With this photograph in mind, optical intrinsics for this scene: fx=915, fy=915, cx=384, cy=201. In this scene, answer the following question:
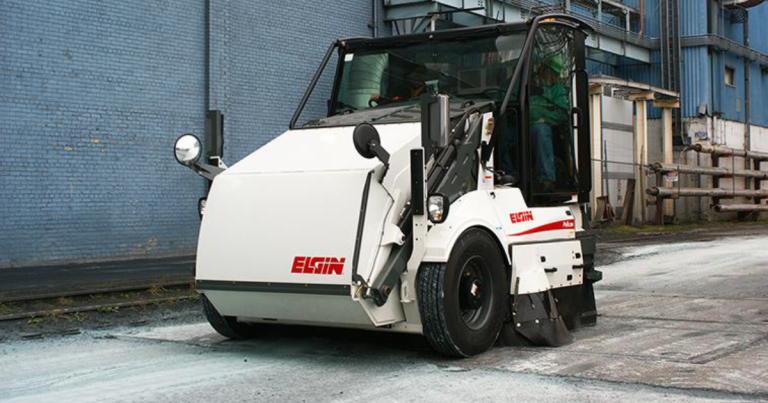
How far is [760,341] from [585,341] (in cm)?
142

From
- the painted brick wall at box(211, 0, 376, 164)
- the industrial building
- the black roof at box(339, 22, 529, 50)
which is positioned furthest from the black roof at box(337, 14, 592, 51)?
the painted brick wall at box(211, 0, 376, 164)

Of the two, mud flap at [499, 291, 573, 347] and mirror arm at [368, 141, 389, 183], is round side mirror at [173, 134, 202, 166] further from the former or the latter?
mud flap at [499, 291, 573, 347]

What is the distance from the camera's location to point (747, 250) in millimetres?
17641

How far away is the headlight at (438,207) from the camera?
6531 mm

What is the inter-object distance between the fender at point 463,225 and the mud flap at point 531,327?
410 mm

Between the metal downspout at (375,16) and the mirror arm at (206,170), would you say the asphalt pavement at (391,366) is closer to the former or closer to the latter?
the mirror arm at (206,170)

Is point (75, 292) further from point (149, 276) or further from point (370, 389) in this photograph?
point (370, 389)

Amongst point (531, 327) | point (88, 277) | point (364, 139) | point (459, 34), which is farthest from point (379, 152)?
point (88, 277)

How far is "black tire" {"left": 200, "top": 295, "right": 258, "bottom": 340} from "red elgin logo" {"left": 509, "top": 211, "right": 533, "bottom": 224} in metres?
2.37

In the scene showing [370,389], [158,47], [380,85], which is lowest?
[370,389]

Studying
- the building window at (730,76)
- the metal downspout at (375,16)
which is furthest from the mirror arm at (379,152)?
the building window at (730,76)

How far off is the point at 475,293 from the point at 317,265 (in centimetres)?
129

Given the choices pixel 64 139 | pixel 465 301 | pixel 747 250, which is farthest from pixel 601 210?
pixel 465 301

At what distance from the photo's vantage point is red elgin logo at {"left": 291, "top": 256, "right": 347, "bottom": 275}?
6.39 meters
